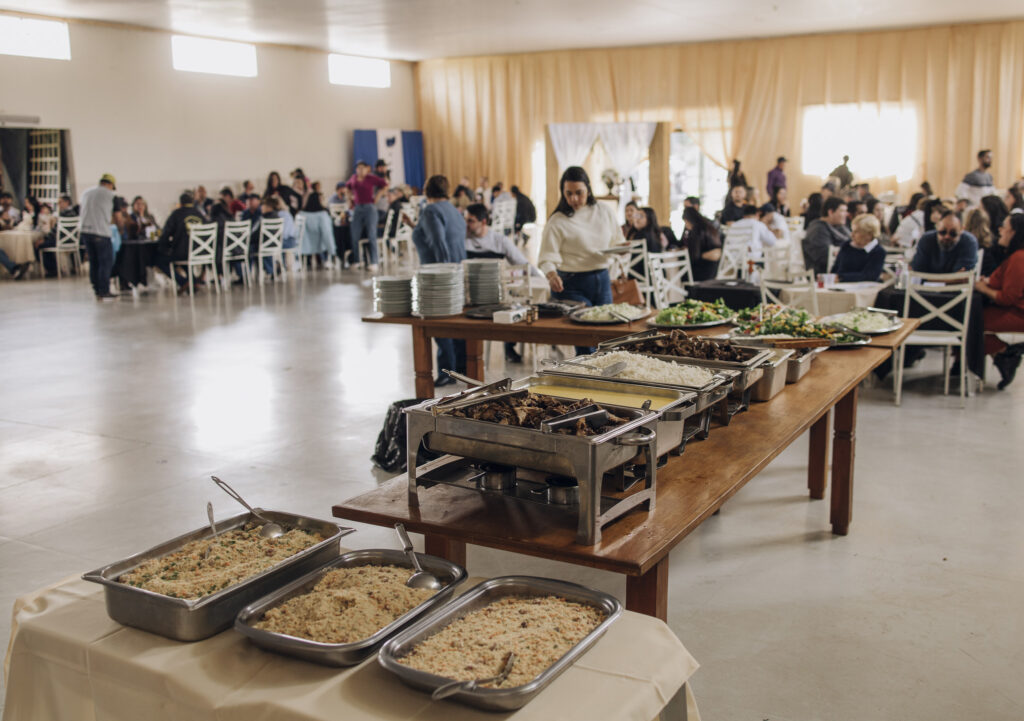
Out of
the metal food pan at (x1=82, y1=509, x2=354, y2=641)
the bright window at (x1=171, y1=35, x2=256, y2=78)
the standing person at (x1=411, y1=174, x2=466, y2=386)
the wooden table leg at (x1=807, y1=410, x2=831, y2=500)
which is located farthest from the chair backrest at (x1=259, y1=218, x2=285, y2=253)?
the metal food pan at (x1=82, y1=509, x2=354, y2=641)

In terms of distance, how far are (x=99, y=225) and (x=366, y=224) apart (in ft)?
11.4

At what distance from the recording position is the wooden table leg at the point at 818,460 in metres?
3.47

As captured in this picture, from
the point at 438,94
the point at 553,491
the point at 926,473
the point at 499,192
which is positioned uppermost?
the point at 438,94

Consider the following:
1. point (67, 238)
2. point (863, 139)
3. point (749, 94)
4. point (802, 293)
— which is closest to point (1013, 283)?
point (802, 293)

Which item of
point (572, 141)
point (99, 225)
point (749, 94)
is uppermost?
point (749, 94)

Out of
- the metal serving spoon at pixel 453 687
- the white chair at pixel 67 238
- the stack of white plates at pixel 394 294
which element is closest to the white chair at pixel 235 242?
the white chair at pixel 67 238

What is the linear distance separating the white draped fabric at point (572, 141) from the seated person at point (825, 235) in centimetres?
530

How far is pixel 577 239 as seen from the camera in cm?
462

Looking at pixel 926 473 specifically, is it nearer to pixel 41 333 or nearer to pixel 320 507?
pixel 320 507

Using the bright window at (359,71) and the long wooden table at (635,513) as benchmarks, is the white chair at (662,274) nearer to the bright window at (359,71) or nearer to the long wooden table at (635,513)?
the long wooden table at (635,513)

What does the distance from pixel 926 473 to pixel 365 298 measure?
6507 mm

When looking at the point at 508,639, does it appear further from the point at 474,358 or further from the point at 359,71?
the point at 359,71

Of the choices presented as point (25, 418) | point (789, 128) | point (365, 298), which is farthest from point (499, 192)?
point (25, 418)

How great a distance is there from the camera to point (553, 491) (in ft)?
5.41
